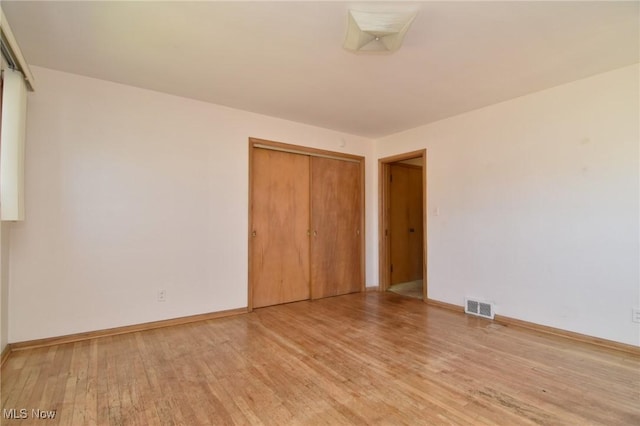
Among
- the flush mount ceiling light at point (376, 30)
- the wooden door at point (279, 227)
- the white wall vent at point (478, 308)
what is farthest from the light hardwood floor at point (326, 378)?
the flush mount ceiling light at point (376, 30)

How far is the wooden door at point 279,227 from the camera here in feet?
12.2

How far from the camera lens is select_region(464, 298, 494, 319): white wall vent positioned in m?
3.29

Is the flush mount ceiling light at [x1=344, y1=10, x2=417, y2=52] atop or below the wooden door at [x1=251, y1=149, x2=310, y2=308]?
atop

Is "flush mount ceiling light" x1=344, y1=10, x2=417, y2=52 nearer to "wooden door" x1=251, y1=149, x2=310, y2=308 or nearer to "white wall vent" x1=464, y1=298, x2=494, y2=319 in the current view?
"wooden door" x1=251, y1=149, x2=310, y2=308

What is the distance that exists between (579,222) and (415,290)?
2430 mm

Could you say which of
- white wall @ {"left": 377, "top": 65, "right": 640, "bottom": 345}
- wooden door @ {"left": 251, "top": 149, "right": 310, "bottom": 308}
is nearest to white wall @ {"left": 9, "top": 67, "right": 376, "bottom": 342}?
wooden door @ {"left": 251, "top": 149, "right": 310, "bottom": 308}

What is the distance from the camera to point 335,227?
4402 millimetres

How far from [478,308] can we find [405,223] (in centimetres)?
212

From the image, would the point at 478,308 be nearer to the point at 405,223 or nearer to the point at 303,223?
the point at 405,223

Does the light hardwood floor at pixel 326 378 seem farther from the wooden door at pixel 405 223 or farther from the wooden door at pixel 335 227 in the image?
the wooden door at pixel 405 223

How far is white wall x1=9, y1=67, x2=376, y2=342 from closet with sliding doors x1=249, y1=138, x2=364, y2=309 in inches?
9.5

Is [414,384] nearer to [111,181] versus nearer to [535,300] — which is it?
[535,300]

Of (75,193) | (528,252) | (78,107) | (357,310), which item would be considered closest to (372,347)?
(357,310)

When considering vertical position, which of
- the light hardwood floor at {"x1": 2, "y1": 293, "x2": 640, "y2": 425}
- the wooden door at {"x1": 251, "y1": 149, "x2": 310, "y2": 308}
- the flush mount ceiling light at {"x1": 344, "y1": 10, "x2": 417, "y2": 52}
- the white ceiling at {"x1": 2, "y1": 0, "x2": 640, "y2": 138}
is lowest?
the light hardwood floor at {"x1": 2, "y1": 293, "x2": 640, "y2": 425}
